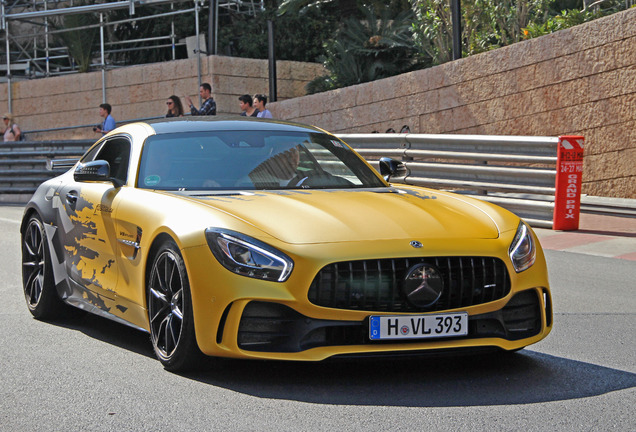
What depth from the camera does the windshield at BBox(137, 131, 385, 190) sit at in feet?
19.8

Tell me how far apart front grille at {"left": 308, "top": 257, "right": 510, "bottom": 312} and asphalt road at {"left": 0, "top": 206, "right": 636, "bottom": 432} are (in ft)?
1.07

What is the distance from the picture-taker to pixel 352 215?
5.29 metres

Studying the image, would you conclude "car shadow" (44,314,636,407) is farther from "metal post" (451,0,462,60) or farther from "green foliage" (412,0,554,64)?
"green foliage" (412,0,554,64)

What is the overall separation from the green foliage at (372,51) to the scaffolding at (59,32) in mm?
3630

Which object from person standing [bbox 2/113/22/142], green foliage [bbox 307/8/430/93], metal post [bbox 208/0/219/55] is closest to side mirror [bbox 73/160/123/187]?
person standing [bbox 2/113/22/142]

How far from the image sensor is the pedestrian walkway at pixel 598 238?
1048 centimetres

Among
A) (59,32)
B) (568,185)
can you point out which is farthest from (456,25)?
(59,32)

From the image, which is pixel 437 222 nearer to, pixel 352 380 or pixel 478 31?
pixel 352 380

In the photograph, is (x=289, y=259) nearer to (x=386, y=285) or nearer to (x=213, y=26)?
(x=386, y=285)

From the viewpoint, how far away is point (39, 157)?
65.0 ft

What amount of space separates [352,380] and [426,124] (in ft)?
48.4

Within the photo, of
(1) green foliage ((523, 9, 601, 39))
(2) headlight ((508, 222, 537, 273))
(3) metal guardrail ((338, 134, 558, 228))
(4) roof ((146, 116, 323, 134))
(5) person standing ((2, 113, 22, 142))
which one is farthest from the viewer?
(5) person standing ((2, 113, 22, 142))

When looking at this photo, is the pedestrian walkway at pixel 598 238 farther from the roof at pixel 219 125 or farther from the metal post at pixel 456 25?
the metal post at pixel 456 25

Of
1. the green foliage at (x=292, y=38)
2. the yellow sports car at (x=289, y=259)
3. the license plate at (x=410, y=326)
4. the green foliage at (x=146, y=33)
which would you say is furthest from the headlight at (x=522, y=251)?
the green foliage at (x=146, y=33)
